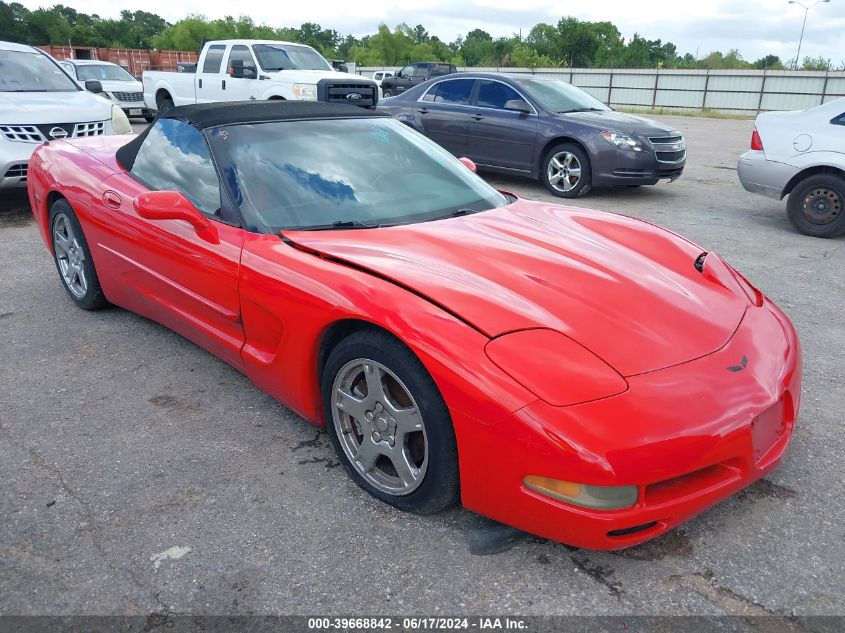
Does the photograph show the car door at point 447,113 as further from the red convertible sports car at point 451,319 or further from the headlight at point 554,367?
the headlight at point 554,367

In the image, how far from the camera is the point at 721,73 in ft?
94.8

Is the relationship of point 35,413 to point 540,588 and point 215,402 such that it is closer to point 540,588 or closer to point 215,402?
point 215,402

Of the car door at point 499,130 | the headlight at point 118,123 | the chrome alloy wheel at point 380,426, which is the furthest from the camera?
the car door at point 499,130

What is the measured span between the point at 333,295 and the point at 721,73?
31250 mm

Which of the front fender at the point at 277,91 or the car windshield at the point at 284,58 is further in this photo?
the car windshield at the point at 284,58

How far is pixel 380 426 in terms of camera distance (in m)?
2.45

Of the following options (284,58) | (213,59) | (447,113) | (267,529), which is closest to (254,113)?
(267,529)

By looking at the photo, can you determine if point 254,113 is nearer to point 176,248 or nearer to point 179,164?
point 179,164

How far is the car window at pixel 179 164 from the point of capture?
317 cm

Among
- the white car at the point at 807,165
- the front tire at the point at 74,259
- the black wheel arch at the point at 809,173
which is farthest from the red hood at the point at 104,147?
the black wheel arch at the point at 809,173

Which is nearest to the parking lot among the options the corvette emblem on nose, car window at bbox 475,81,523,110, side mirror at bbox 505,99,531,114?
the corvette emblem on nose

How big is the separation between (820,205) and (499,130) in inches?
157

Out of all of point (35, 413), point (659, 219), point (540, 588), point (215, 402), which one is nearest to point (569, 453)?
point (540, 588)

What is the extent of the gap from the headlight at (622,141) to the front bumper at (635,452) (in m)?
6.50
